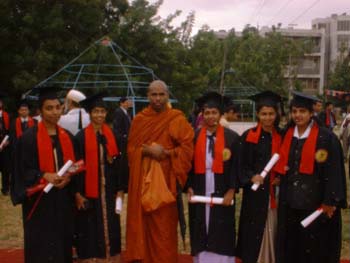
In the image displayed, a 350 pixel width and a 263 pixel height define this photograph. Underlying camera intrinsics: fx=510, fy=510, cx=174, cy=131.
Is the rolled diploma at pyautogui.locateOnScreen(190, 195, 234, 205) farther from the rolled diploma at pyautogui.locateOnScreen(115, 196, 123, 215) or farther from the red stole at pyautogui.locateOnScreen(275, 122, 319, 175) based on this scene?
the rolled diploma at pyautogui.locateOnScreen(115, 196, 123, 215)

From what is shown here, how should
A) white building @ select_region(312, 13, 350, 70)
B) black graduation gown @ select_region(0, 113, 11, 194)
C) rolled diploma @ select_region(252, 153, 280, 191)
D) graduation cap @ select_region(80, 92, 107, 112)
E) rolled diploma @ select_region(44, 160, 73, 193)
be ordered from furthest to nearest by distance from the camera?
white building @ select_region(312, 13, 350, 70) → black graduation gown @ select_region(0, 113, 11, 194) → graduation cap @ select_region(80, 92, 107, 112) → rolled diploma @ select_region(252, 153, 280, 191) → rolled diploma @ select_region(44, 160, 73, 193)

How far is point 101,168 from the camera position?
17.6ft

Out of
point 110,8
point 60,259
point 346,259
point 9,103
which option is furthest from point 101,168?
point 110,8

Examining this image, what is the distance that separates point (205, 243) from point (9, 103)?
20.6 meters

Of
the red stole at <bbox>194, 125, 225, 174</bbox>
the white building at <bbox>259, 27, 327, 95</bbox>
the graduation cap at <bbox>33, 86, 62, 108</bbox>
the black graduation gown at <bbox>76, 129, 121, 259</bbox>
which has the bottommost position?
the black graduation gown at <bbox>76, 129, 121, 259</bbox>

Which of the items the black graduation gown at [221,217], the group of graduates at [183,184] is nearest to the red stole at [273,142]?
the group of graduates at [183,184]

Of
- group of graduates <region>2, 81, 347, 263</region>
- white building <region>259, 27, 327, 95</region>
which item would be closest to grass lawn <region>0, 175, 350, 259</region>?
group of graduates <region>2, 81, 347, 263</region>

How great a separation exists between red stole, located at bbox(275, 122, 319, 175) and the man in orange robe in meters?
0.91

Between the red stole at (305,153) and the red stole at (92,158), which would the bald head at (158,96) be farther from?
the red stole at (305,153)

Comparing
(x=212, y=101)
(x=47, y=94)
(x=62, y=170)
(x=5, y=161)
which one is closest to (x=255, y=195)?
(x=212, y=101)

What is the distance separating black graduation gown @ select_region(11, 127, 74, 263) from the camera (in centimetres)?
474

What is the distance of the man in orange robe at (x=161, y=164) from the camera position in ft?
17.1

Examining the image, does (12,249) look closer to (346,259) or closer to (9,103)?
(346,259)

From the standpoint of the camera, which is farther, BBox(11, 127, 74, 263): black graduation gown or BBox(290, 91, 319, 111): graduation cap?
BBox(290, 91, 319, 111): graduation cap
